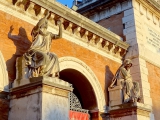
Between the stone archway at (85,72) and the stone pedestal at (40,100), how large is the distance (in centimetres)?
251

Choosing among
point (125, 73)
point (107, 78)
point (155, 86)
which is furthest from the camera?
point (155, 86)

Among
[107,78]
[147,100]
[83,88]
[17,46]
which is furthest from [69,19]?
[147,100]

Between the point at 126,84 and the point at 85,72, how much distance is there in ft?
5.74

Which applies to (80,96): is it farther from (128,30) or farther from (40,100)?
(40,100)

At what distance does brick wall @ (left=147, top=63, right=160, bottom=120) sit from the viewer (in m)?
12.7

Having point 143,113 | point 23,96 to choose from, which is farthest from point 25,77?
point 143,113

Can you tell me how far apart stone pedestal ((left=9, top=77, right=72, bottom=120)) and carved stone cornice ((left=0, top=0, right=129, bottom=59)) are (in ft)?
8.88

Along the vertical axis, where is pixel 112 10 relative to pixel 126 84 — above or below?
above

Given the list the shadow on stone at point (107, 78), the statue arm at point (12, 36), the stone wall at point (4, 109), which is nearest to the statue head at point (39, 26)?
the statue arm at point (12, 36)

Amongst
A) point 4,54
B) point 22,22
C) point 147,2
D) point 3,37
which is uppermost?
point 147,2

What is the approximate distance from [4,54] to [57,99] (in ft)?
6.61

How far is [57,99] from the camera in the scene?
690cm

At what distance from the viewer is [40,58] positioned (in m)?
7.54

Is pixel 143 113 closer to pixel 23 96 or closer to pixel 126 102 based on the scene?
pixel 126 102
